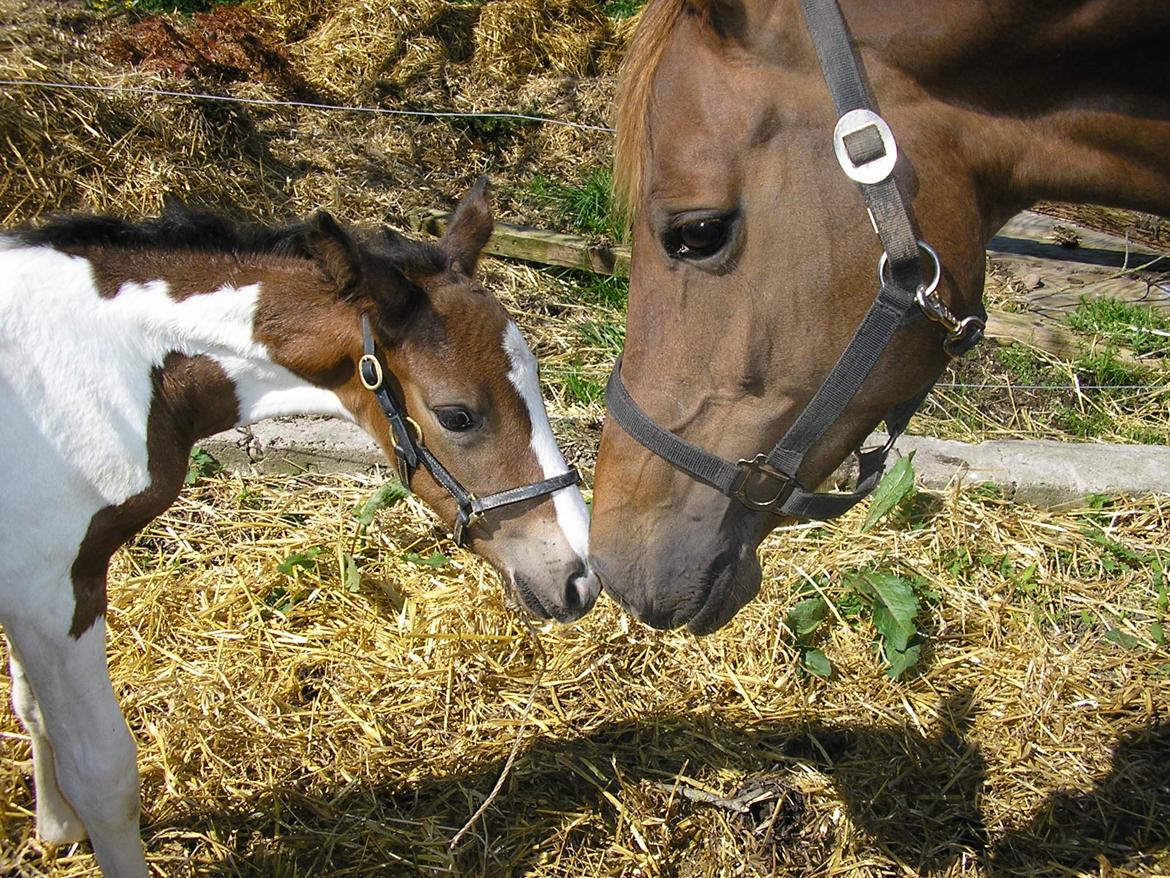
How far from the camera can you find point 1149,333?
4801mm

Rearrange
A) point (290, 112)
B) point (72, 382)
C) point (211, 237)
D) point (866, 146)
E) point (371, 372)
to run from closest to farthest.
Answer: point (866, 146)
point (72, 382)
point (371, 372)
point (211, 237)
point (290, 112)

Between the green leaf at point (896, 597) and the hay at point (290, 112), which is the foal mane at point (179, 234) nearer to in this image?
the green leaf at point (896, 597)

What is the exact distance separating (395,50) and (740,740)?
647 centimetres

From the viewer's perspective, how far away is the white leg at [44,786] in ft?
8.14

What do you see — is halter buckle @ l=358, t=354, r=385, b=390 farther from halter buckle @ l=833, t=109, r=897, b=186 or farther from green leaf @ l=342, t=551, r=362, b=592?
halter buckle @ l=833, t=109, r=897, b=186

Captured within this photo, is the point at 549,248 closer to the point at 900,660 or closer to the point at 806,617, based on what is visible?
the point at 806,617

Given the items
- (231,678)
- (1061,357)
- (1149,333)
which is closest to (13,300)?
(231,678)

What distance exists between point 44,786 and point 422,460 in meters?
1.40

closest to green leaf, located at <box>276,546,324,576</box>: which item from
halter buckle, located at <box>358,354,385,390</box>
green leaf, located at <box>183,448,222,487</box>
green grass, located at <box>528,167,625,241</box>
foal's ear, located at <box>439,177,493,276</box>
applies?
green leaf, located at <box>183,448,222,487</box>

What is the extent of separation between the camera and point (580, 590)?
2.38 m

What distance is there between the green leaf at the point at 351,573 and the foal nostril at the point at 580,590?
126 cm

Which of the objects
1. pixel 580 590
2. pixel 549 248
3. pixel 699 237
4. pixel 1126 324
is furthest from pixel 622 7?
pixel 699 237

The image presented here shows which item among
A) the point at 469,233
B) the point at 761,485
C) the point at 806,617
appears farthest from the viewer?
the point at 806,617

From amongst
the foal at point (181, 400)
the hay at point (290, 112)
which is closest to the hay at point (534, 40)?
the hay at point (290, 112)
